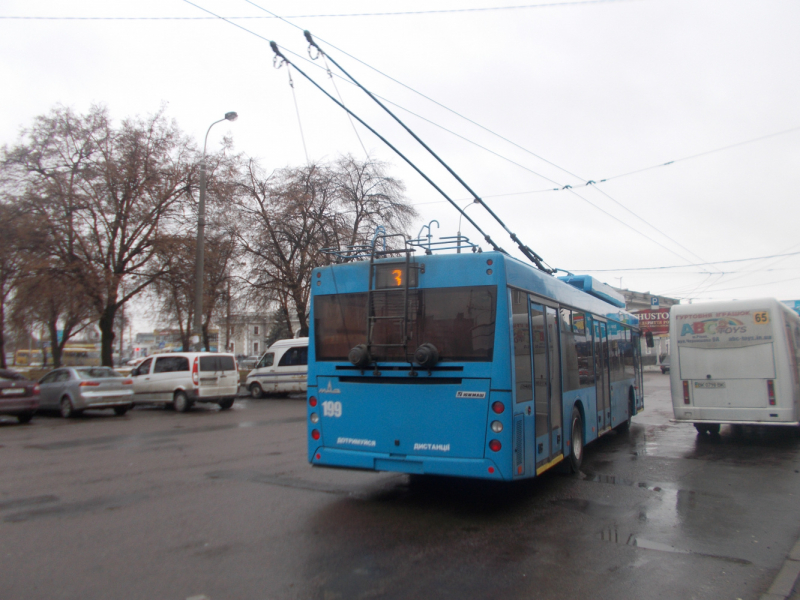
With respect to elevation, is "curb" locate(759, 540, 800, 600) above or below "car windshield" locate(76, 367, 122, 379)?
below

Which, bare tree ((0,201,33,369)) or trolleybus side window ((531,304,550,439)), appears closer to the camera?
trolleybus side window ((531,304,550,439))

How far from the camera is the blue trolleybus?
255 inches

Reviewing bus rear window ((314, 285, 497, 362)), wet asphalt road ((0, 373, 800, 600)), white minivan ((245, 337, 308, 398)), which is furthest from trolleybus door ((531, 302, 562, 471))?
white minivan ((245, 337, 308, 398))

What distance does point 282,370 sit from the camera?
25.2 m

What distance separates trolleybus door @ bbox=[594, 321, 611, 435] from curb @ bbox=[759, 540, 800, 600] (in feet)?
17.3

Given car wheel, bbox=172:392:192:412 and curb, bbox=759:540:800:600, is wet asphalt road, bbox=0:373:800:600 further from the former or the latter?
car wheel, bbox=172:392:192:412

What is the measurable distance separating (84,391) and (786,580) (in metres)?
17.7

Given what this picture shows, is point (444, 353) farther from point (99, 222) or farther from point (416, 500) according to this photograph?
point (99, 222)

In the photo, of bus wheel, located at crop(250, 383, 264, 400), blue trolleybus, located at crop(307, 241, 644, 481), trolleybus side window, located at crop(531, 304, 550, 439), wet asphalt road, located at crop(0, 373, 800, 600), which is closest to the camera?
wet asphalt road, located at crop(0, 373, 800, 600)

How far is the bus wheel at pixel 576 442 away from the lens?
28.7 ft

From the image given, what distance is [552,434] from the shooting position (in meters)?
7.76

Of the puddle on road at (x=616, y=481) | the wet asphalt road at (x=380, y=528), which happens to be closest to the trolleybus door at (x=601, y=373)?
the wet asphalt road at (x=380, y=528)

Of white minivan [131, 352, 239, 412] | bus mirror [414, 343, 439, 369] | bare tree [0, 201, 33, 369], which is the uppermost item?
bare tree [0, 201, 33, 369]

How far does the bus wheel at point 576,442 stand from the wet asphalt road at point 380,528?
282 mm
